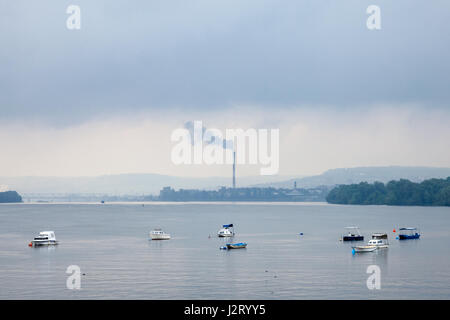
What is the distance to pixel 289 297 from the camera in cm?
6581

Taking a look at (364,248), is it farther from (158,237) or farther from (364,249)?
(158,237)

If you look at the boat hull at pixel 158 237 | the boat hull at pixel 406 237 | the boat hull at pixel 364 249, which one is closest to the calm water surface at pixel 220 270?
the boat hull at pixel 364 249

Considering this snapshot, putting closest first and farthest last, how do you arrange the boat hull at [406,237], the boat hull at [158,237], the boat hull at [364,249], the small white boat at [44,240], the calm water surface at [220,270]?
the calm water surface at [220,270] < the boat hull at [364,249] < the small white boat at [44,240] < the boat hull at [158,237] < the boat hull at [406,237]

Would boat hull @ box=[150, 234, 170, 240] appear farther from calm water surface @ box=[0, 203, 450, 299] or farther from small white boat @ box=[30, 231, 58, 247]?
small white boat @ box=[30, 231, 58, 247]

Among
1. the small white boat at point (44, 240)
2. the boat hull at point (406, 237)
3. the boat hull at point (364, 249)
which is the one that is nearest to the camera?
the boat hull at point (364, 249)

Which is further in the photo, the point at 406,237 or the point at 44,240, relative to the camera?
the point at 406,237

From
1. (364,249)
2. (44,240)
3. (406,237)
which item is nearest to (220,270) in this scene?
(364,249)

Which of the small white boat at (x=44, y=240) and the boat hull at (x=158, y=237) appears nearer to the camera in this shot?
the small white boat at (x=44, y=240)

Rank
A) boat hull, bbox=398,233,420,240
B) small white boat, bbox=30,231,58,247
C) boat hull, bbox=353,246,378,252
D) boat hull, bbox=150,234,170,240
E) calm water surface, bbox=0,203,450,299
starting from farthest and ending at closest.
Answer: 1. boat hull, bbox=398,233,420,240
2. boat hull, bbox=150,234,170,240
3. small white boat, bbox=30,231,58,247
4. boat hull, bbox=353,246,378,252
5. calm water surface, bbox=0,203,450,299

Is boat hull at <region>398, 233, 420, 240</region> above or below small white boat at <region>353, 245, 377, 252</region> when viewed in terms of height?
below

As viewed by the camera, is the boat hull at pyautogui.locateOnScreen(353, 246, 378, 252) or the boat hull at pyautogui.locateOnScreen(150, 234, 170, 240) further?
the boat hull at pyautogui.locateOnScreen(150, 234, 170, 240)

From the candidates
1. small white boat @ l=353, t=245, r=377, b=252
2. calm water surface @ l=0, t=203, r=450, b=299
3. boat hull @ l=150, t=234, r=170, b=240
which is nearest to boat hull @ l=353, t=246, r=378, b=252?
small white boat @ l=353, t=245, r=377, b=252

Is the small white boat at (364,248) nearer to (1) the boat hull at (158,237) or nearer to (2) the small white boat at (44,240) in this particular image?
(1) the boat hull at (158,237)
